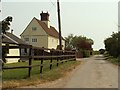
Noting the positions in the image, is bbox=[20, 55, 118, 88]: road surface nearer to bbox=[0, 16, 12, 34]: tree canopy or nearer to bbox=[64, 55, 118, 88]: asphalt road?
bbox=[64, 55, 118, 88]: asphalt road

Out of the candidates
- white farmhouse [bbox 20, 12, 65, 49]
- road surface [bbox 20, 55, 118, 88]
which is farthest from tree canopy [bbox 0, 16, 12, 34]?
white farmhouse [bbox 20, 12, 65, 49]

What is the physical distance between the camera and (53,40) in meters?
80.4

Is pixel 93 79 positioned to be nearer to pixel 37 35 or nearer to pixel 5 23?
pixel 5 23

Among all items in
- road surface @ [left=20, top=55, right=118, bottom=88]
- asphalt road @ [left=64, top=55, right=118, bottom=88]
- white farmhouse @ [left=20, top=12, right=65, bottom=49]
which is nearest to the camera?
road surface @ [left=20, top=55, right=118, bottom=88]

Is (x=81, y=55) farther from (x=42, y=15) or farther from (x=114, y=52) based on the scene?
(x=114, y=52)

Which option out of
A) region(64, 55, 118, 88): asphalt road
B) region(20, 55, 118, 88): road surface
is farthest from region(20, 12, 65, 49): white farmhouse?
region(20, 55, 118, 88): road surface

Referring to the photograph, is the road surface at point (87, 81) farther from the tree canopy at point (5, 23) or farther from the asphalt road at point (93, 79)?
the tree canopy at point (5, 23)

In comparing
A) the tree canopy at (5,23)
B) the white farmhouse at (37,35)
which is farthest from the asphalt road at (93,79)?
the white farmhouse at (37,35)

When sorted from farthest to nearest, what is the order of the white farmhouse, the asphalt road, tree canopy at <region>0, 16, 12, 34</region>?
the white farmhouse
tree canopy at <region>0, 16, 12, 34</region>
the asphalt road

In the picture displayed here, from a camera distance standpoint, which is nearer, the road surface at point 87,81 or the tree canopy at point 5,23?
the road surface at point 87,81

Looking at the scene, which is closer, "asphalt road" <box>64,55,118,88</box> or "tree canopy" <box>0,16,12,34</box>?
"asphalt road" <box>64,55,118,88</box>

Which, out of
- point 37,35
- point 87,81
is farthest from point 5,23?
point 37,35

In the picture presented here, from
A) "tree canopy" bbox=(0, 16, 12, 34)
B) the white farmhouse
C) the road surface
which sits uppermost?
the white farmhouse

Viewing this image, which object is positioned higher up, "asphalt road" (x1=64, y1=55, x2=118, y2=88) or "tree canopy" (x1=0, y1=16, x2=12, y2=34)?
"tree canopy" (x1=0, y1=16, x2=12, y2=34)
